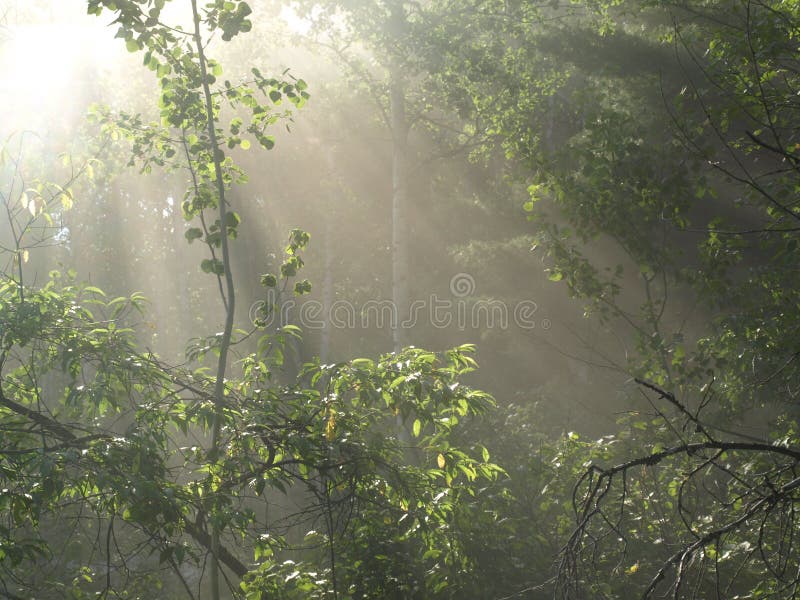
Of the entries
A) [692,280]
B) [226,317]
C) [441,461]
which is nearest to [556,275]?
[692,280]

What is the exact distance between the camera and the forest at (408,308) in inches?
120

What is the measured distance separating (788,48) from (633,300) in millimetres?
11352

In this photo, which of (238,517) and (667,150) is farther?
(667,150)

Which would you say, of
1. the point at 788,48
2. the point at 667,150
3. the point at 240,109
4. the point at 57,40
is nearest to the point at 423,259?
the point at 240,109

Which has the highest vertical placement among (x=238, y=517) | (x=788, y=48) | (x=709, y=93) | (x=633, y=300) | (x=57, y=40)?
(x=57, y=40)

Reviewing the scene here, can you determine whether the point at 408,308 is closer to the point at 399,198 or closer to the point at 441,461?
the point at 399,198

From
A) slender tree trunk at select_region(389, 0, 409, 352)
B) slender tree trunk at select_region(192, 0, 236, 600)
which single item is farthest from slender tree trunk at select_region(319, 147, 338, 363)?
slender tree trunk at select_region(192, 0, 236, 600)

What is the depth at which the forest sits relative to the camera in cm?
305

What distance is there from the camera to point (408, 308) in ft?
45.4

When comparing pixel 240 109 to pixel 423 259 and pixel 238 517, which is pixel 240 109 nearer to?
pixel 423 259

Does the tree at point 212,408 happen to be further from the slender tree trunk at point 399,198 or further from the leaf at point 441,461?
Result: the slender tree trunk at point 399,198

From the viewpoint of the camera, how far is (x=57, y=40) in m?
19.9

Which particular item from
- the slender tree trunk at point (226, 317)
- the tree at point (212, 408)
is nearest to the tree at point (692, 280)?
the tree at point (212, 408)

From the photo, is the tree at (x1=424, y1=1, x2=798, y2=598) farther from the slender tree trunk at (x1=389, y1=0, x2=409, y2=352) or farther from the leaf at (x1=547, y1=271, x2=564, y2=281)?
the slender tree trunk at (x1=389, y1=0, x2=409, y2=352)
